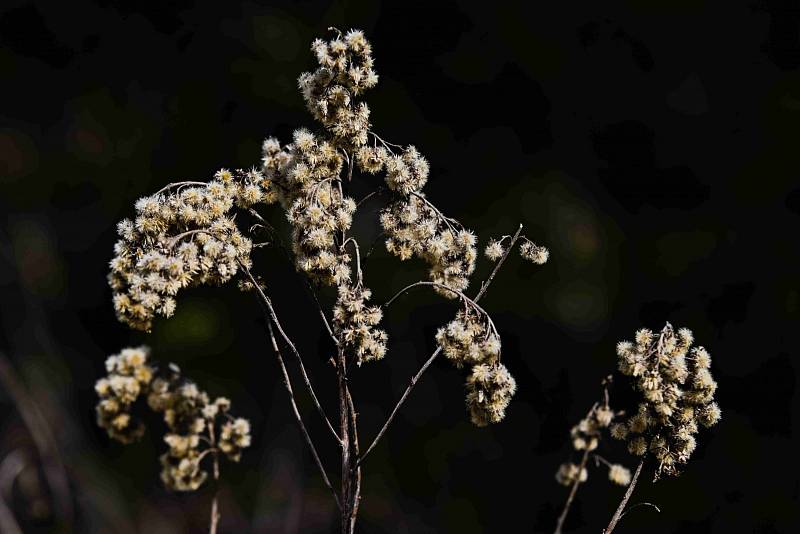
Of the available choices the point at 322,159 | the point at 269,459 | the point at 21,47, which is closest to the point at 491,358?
the point at 322,159

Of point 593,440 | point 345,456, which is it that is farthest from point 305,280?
point 593,440

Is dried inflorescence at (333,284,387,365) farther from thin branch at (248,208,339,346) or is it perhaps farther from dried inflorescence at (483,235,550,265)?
dried inflorescence at (483,235,550,265)

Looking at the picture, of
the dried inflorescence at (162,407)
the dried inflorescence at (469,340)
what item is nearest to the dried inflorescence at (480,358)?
the dried inflorescence at (469,340)

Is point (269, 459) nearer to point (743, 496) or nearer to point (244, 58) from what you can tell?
point (743, 496)

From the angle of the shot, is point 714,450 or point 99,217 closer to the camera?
point 714,450

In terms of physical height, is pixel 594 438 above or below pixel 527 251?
below

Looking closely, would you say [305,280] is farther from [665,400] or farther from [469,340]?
[665,400]
